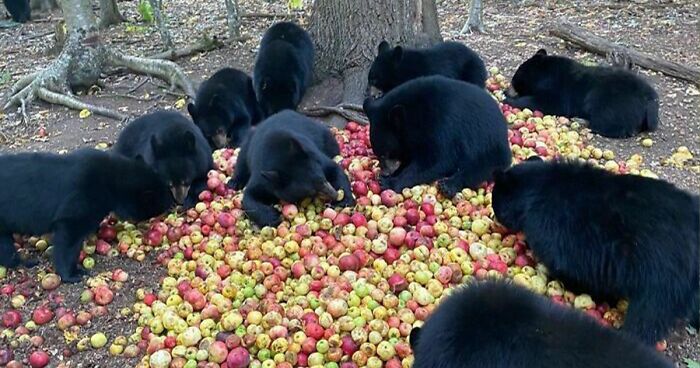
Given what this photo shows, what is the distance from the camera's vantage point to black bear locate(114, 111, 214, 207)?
5.63 m

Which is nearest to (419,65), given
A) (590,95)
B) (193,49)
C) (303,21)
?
(590,95)

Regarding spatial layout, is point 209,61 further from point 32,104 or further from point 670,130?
point 670,130

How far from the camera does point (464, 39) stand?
10.4 m

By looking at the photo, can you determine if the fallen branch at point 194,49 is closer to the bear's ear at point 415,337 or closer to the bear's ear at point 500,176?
the bear's ear at point 500,176

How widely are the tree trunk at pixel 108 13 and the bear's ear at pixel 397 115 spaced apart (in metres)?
11.1

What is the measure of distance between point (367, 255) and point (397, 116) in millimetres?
1350

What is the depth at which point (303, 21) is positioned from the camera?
1323cm

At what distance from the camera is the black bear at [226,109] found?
7.40m

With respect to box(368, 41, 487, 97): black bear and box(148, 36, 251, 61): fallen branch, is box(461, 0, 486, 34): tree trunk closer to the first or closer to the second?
box(368, 41, 487, 97): black bear

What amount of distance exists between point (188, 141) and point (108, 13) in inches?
406

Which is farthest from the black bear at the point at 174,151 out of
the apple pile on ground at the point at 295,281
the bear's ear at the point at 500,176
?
the bear's ear at the point at 500,176

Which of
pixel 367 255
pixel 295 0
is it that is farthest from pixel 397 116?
pixel 295 0

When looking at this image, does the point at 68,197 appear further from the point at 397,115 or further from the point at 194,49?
the point at 194,49

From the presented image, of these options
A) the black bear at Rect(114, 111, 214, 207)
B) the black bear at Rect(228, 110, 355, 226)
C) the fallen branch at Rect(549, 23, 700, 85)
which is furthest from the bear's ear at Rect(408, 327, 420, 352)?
the fallen branch at Rect(549, 23, 700, 85)
